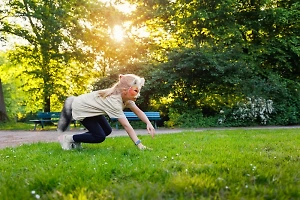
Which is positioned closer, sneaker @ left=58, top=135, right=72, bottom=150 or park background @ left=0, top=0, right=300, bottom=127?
sneaker @ left=58, top=135, right=72, bottom=150

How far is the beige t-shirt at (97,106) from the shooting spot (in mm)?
5340

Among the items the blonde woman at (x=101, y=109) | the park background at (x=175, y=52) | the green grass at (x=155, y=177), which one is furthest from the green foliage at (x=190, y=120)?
the green grass at (x=155, y=177)

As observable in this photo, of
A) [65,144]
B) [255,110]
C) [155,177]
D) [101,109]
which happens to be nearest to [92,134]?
[101,109]

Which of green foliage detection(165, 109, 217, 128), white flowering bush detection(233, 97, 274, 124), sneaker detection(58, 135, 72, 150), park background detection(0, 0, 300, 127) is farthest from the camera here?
park background detection(0, 0, 300, 127)

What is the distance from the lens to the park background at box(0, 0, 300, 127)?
51.3 feet

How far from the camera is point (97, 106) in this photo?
551 cm

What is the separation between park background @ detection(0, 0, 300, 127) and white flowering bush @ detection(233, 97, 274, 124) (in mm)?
46

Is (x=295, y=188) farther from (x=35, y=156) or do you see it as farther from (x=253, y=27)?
(x=253, y=27)

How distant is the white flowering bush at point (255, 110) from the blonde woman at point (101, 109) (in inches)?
411

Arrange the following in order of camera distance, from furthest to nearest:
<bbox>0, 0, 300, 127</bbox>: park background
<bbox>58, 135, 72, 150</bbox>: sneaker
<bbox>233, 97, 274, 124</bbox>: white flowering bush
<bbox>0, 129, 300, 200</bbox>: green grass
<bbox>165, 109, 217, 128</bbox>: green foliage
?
<bbox>0, 0, 300, 127</bbox>: park background → <bbox>233, 97, 274, 124</bbox>: white flowering bush → <bbox>165, 109, 217, 128</bbox>: green foliage → <bbox>58, 135, 72, 150</bbox>: sneaker → <bbox>0, 129, 300, 200</bbox>: green grass

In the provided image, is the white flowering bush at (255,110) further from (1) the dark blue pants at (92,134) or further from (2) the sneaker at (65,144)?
(2) the sneaker at (65,144)

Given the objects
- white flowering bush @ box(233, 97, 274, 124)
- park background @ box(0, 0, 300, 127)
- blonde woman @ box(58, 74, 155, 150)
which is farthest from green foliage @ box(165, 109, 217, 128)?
blonde woman @ box(58, 74, 155, 150)

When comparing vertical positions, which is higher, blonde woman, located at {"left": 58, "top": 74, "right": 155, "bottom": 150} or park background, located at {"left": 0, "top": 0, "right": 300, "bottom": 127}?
park background, located at {"left": 0, "top": 0, "right": 300, "bottom": 127}

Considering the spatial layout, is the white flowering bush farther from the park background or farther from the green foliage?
the green foliage
